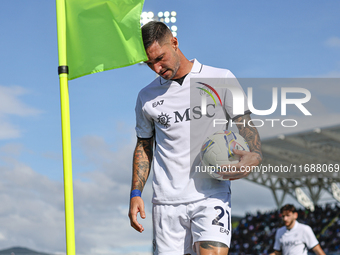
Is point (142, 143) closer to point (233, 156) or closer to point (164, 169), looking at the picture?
point (164, 169)

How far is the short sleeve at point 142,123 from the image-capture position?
3631 millimetres

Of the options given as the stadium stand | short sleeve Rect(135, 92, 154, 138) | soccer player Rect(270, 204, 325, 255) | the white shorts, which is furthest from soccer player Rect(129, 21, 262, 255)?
the stadium stand

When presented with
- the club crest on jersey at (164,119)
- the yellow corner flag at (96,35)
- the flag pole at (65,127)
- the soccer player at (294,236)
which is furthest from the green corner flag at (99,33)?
the soccer player at (294,236)

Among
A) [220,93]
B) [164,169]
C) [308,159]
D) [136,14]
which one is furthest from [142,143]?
[308,159]

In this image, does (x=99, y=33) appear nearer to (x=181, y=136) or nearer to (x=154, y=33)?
(x=154, y=33)

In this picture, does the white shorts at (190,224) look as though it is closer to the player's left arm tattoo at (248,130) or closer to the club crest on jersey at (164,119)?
the player's left arm tattoo at (248,130)

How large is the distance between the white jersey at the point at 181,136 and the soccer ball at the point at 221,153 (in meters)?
0.14

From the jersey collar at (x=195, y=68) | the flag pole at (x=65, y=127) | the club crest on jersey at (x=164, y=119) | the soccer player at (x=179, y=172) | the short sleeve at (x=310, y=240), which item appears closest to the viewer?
the flag pole at (x=65, y=127)

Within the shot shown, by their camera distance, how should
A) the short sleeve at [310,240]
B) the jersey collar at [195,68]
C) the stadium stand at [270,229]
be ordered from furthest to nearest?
the stadium stand at [270,229], the short sleeve at [310,240], the jersey collar at [195,68]

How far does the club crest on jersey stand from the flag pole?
2.35ft

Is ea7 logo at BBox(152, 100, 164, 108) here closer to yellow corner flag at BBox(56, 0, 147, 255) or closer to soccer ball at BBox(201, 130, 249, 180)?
yellow corner flag at BBox(56, 0, 147, 255)

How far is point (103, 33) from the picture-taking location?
3471 millimetres

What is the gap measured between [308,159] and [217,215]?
23.0 metres

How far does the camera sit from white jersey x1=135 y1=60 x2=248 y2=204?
3248 millimetres
